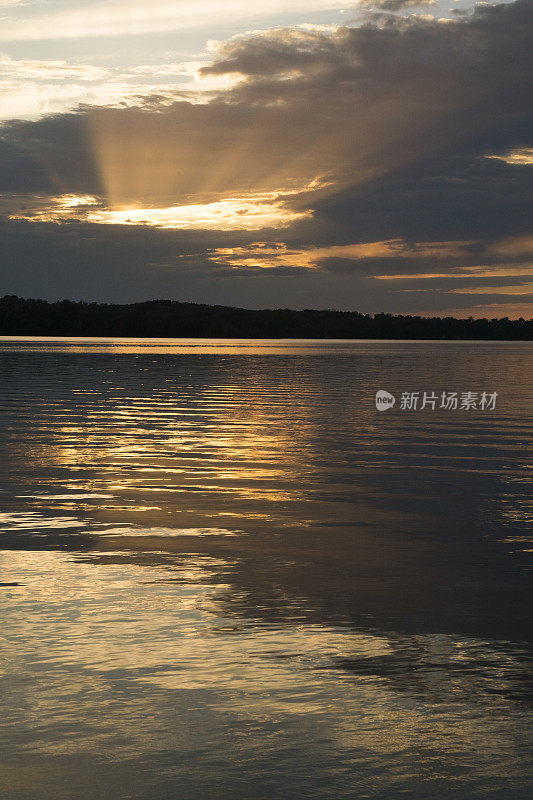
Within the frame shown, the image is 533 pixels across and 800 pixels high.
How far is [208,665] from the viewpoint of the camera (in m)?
9.44

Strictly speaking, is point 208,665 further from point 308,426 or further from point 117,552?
point 308,426

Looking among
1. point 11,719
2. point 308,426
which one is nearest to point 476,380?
point 308,426

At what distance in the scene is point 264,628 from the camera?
10.7 m

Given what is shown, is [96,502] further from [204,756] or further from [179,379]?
[179,379]

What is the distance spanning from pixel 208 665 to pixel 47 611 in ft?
8.65

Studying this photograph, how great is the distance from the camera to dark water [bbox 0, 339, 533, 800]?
725 cm

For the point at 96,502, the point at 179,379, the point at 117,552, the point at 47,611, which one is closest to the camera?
the point at 47,611

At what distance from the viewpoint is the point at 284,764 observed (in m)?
7.25

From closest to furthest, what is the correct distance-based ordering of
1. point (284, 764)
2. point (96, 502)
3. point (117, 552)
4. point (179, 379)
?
1. point (284, 764)
2. point (117, 552)
3. point (96, 502)
4. point (179, 379)

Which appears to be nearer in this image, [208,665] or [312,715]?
[312,715]

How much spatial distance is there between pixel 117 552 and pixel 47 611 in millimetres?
3505

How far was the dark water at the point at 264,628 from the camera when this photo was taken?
725cm

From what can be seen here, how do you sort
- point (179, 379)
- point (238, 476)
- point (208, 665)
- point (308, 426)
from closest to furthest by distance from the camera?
point (208, 665), point (238, 476), point (308, 426), point (179, 379)

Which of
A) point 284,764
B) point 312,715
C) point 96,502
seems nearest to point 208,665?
point 312,715
